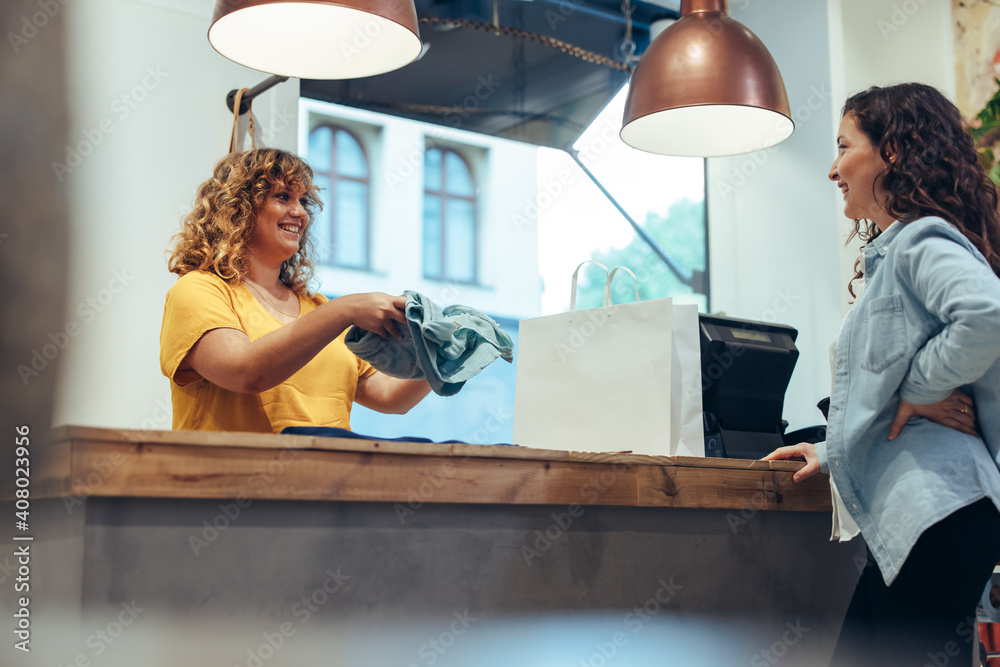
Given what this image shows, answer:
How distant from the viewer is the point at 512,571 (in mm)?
1401

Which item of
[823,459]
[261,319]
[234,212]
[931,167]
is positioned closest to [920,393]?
[823,459]

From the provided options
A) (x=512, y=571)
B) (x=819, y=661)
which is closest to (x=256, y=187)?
(x=512, y=571)

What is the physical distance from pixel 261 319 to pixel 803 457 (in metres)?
1.17

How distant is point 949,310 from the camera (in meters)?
1.34

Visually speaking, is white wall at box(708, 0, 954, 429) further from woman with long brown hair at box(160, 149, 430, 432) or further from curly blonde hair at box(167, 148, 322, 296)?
curly blonde hair at box(167, 148, 322, 296)

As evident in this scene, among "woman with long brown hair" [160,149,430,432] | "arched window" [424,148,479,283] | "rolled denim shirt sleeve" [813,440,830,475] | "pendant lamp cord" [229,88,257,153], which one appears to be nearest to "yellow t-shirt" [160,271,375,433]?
"woman with long brown hair" [160,149,430,432]

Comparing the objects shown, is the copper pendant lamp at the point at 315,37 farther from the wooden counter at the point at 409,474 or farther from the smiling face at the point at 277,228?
the wooden counter at the point at 409,474

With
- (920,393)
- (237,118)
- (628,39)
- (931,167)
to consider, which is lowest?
(920,393)

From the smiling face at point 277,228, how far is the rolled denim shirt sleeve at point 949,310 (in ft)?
4.24

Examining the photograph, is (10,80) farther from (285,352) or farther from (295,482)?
(285,352)

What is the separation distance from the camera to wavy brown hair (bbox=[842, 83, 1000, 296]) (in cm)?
153

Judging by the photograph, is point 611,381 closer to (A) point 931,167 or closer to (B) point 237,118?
(A) point 931,167

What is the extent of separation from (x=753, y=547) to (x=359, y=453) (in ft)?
2.87

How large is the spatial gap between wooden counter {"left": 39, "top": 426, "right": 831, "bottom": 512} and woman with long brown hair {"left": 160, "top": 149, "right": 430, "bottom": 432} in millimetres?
288
